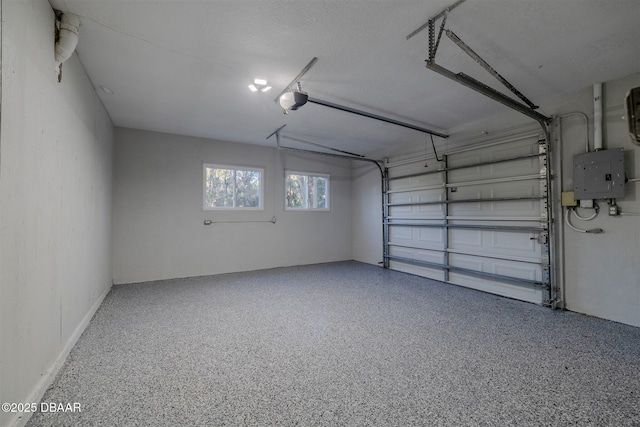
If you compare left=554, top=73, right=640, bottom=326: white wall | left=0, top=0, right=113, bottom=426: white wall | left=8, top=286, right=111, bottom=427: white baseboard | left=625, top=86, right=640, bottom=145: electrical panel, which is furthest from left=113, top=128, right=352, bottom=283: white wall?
left=625, top=86, right=640, bottom=145: electrical panel

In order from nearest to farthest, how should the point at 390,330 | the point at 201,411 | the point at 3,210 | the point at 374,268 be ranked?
the point at 3,210 < the point at 201,411 < the point at 390,330 < the point at 374,268

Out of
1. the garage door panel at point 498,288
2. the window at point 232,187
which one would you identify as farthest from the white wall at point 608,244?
the window at point 232,187

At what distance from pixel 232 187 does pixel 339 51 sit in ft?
11.8

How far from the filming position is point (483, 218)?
396 cm

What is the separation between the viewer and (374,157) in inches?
236

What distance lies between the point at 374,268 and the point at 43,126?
204 inches

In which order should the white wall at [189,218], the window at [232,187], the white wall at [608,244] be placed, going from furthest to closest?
the window at [232,187] → the white wall at [189,218] → the white wall at [608,244]

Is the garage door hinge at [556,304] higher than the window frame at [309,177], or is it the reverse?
the window frame at [309,177]

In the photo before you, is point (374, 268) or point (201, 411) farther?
point (374, 268)

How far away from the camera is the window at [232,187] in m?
5.10

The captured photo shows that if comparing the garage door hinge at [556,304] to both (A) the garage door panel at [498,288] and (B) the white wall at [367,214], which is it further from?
(B) the white wall at [367,214]

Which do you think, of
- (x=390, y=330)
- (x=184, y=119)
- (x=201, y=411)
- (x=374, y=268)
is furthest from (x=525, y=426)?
(x=184, y=119)

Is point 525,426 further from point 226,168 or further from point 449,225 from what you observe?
point 226,168

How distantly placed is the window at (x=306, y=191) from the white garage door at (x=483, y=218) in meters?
1.83
